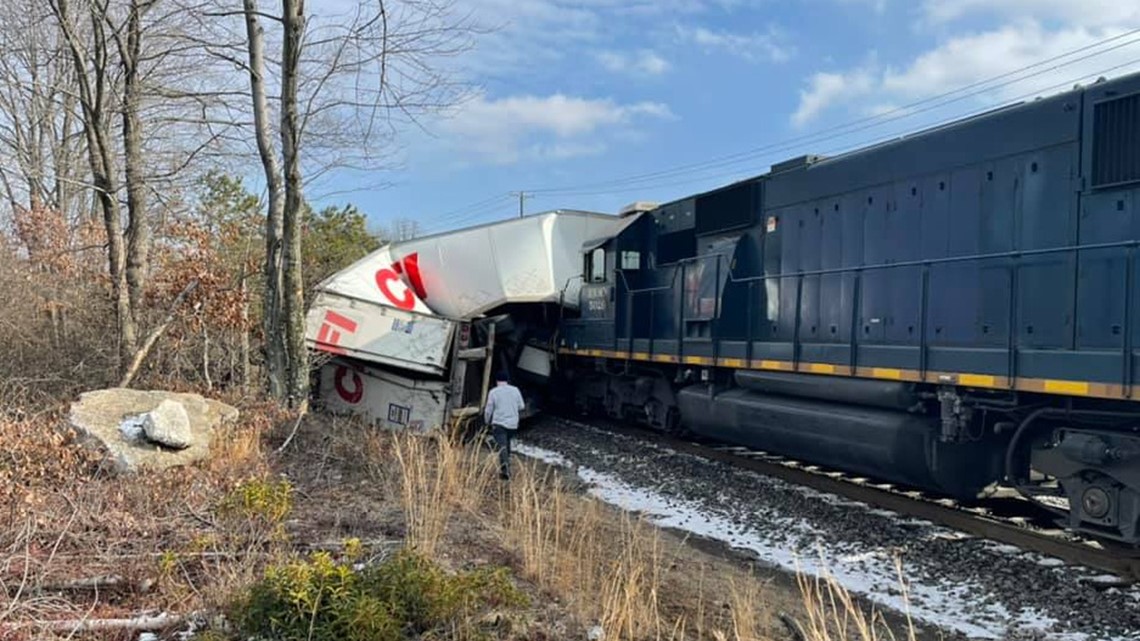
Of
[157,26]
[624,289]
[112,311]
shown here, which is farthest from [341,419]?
[157,26]

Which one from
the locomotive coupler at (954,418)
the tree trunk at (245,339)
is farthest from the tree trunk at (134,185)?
the locomotive coupler at (954,418)

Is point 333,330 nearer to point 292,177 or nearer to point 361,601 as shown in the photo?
point 292,177

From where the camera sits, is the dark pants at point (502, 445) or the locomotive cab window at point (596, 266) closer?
the dark pants at point (502, 445)

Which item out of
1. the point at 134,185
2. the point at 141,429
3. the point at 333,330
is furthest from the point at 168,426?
the point at 134,185

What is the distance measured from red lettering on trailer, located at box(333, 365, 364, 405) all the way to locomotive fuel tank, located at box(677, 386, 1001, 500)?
5.56m

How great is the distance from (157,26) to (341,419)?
5.91m

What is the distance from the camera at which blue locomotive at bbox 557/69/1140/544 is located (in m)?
6.03

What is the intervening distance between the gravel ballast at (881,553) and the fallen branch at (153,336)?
18.1 ft

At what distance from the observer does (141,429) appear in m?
7.14

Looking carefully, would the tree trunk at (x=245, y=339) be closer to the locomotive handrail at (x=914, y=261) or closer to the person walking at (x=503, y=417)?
the person walking at (x=503, y=417)

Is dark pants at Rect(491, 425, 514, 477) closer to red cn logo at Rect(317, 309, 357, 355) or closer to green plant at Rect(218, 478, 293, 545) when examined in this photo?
red cn logo at Rect(317, 309, 357, 355)

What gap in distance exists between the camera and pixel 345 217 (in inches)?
1003

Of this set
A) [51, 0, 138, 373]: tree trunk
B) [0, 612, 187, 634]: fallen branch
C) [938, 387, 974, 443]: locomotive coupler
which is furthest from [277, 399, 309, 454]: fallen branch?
[938, 387, 974, 443]: locomotive coupler

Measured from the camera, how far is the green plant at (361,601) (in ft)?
11.1
